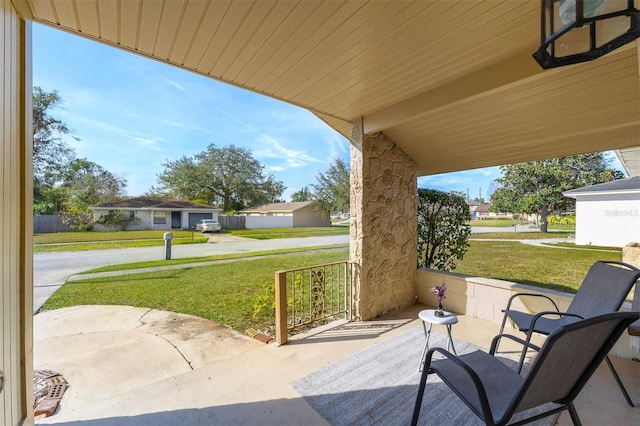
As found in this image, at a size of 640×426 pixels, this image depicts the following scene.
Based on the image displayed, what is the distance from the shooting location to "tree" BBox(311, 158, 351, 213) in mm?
19730

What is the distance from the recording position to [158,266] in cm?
723

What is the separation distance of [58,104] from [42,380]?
13.0 meters

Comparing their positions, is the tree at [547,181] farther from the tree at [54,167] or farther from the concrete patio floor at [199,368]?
the tree at [54,167]

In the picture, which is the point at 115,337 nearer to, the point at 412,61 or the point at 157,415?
the point at 157,415

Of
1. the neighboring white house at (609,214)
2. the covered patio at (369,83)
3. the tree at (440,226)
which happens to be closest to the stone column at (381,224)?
the covered patio at (369,83)

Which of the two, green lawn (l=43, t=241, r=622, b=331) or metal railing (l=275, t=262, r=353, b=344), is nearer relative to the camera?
metal railing (l=275, t=262, r=353, b=344)

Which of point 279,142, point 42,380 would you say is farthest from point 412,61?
point 279,142

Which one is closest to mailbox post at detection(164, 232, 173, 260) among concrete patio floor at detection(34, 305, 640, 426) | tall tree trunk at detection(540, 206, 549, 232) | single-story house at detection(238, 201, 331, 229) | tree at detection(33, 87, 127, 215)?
concrete patio floor at detection(34, 305, 640, 426)

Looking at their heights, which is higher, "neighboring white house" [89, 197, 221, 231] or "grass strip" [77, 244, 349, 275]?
"neighboring white house" [89, 197, 221, 231]

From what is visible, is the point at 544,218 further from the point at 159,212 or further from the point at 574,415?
the point at 159,212

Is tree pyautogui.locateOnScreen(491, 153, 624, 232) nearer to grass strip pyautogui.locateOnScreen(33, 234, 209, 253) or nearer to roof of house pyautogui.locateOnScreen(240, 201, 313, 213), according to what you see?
roof of house pyautogui.locateOnScreen(240, 201, 313, 213)

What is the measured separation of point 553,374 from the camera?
132cm

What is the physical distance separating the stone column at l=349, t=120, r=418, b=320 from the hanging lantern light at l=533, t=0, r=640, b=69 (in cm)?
229

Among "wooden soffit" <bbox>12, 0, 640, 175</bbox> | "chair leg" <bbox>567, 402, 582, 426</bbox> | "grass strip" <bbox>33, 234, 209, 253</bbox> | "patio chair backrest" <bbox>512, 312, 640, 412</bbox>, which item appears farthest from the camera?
"grass strip" <bbox>33, 234, 209, 253</bbox>
